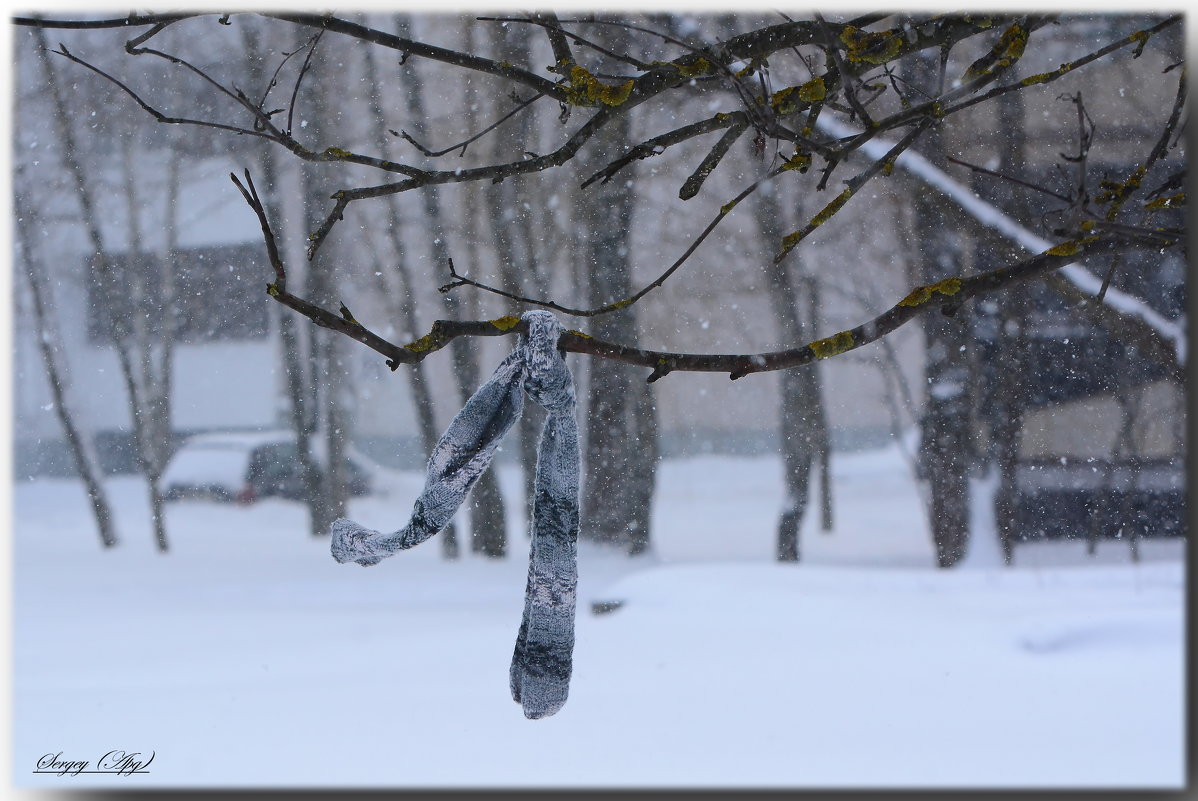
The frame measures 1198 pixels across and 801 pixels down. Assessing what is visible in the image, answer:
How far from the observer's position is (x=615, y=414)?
4910 mm

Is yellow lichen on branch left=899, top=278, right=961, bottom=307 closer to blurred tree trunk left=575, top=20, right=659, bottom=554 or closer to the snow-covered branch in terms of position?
the snow-covered branch

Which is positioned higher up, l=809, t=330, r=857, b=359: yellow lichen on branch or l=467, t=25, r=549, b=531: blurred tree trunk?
l=467, t=25, r=549, b=531: blurred tree trunk

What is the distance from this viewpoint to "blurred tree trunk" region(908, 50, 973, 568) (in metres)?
4.95

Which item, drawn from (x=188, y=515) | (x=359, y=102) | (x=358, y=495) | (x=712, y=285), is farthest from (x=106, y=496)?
(x=712, y=285)

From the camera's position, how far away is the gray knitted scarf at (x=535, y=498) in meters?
1.26

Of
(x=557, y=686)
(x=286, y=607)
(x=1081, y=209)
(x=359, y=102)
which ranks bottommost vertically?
(x=286, y=607)

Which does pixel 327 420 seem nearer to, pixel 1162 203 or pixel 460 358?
pixel 460 358

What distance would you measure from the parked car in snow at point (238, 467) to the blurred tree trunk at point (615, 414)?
1.82m

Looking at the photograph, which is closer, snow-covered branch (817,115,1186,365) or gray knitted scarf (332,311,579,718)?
gray knitted scarf (332,311,579,718)

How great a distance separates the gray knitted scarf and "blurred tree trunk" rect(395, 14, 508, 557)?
3.66m

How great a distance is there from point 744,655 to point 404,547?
2.76 metres

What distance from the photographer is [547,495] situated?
1.36m

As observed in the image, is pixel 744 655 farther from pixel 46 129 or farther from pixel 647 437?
pixel 46 129

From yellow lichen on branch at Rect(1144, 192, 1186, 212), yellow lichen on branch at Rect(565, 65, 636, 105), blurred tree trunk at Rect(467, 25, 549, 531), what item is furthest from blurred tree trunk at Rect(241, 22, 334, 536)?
yellow lichen on branch at Rect(1144, 192, 1186, 212)
